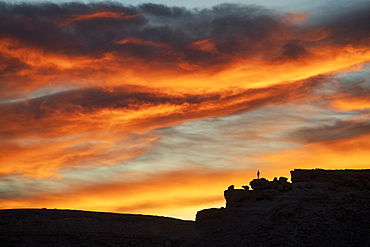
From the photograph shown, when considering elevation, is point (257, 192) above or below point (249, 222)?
above

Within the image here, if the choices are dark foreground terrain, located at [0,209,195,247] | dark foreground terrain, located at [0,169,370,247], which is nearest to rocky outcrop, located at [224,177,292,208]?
dark foreground terrain, located at [0,169,370,247]

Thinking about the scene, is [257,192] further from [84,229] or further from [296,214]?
[84,229]

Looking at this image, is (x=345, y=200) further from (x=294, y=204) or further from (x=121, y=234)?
(x=121, y=234)

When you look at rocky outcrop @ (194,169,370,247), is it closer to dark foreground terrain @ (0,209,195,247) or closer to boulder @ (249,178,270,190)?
boulder @ (249,178,270,190)

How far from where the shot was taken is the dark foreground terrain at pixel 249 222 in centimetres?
4462

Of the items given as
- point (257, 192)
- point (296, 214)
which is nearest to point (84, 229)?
point (257, 192)

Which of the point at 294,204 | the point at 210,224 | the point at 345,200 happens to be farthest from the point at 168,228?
the point at 345,200

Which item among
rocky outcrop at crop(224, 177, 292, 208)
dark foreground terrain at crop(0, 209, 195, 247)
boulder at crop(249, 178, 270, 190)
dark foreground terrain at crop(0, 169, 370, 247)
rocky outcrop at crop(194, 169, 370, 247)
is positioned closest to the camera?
rocky outcrop at crop(194, 169, 370, 247)

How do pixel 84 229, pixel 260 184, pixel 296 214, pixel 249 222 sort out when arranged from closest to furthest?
1. pixel 296 214
2. pixel 249 222
3. pixel 84 229
4. pixel 260 184

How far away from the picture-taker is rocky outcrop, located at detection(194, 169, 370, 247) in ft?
144

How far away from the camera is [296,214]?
1850 inches

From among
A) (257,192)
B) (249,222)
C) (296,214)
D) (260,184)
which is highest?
(260,184)

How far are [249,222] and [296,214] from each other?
430 centimetres

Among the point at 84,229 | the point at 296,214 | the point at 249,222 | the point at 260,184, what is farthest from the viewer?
the point at 260,184
